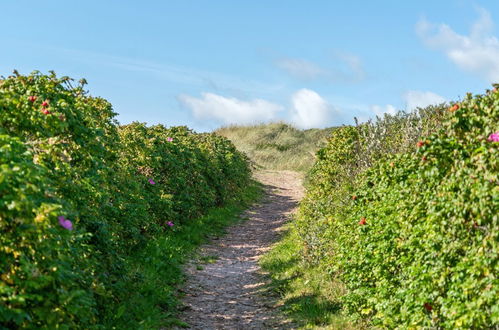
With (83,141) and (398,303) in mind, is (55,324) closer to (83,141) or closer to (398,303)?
(83,141)

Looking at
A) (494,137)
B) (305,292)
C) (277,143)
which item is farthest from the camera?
(277,143)

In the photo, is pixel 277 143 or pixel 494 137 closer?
pixel 494 137

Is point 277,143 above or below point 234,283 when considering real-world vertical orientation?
above

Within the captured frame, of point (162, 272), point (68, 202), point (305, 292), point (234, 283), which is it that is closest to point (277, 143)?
point (234, 283)

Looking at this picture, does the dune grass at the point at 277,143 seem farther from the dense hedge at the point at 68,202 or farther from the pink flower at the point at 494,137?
the pink flower at the point at 494,137

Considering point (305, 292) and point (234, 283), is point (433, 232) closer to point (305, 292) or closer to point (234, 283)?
point (305, 292)

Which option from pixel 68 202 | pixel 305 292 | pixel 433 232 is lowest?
pixel 305 292

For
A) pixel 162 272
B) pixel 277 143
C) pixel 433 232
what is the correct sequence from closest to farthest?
pixel 433 232
pixel 162 272
pixel 277 143

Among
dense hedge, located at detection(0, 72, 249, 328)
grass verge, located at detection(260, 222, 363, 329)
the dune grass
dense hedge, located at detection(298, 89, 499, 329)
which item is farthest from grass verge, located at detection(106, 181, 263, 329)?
the dune grass

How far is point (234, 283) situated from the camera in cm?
1122

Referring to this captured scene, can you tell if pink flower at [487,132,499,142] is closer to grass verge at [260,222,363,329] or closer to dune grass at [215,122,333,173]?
grass verge at [260,222,363,329]

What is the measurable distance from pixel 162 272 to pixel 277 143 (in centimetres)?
3337

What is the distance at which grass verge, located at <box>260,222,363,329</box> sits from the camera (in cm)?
827

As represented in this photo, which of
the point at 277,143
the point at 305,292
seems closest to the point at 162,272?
the point at 305,292
